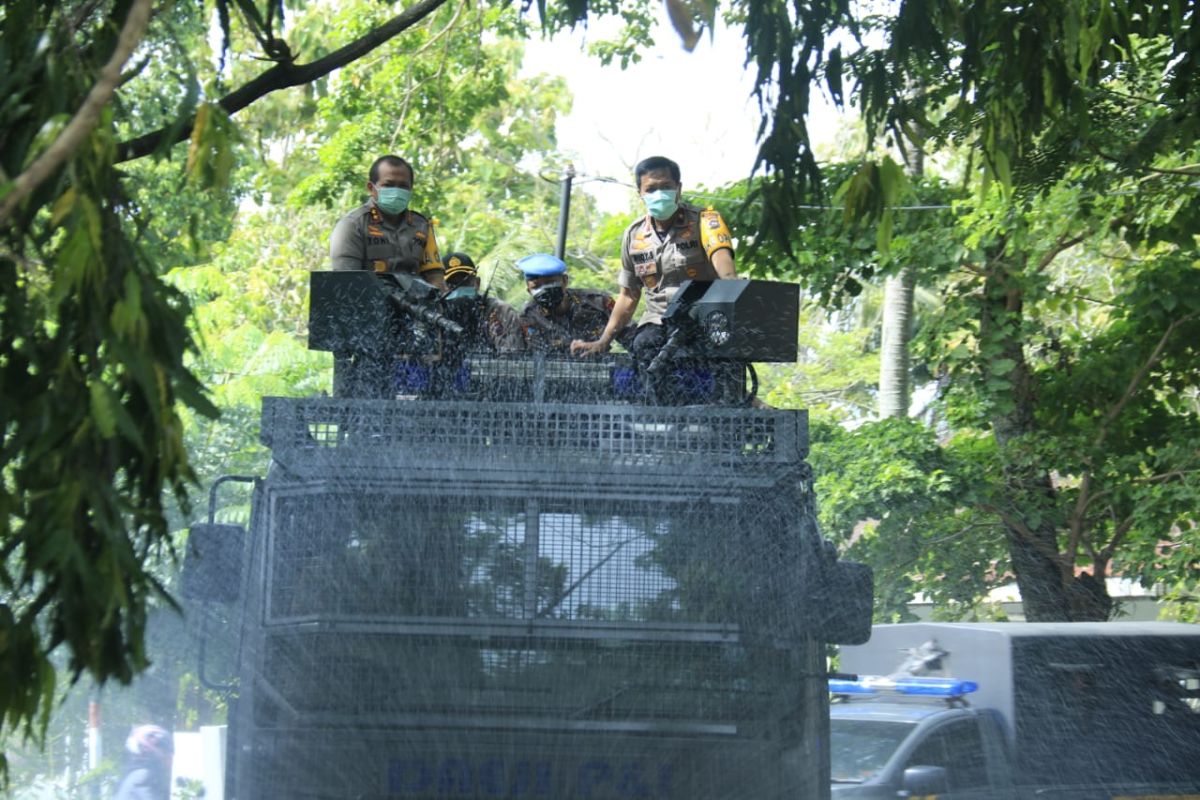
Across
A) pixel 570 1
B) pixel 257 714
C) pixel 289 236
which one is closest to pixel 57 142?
pixel 257 714

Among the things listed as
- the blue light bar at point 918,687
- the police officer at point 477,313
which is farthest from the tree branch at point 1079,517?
the police officer at point 477,313

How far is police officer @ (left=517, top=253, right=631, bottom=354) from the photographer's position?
21.2 ft

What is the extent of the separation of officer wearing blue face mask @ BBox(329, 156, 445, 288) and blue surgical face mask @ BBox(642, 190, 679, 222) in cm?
87

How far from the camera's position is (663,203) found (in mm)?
5930

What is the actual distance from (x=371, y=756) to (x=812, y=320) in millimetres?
22340

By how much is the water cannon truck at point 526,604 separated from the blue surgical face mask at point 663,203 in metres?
1.43

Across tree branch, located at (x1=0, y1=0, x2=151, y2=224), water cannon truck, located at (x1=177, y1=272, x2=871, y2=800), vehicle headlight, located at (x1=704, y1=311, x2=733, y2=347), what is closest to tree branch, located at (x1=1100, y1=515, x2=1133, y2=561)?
vehicle headlight, located at (x1=704, y1=311, x2=733, y2=347)

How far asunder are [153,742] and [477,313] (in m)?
2.61

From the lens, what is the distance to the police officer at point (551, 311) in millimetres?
6469

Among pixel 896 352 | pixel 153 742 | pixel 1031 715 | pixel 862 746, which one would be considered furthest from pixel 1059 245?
pixel 153 742

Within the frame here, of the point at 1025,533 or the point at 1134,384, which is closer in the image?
the point at 1134,384

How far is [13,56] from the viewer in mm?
3246

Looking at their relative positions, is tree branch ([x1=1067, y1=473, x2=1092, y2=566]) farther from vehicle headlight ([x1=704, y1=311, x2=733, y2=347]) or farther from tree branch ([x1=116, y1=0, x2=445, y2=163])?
tree branch ([x1=116, y1=0, x2=445, y2=163])

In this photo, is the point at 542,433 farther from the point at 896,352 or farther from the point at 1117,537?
the point at 896,352
